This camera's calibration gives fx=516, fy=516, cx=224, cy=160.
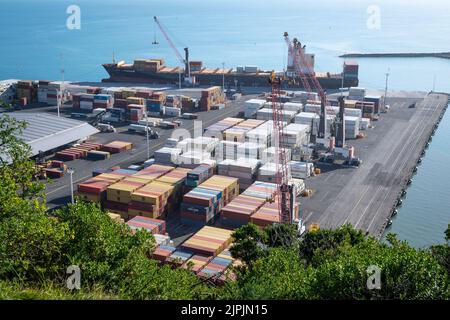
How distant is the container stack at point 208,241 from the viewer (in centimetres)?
2897

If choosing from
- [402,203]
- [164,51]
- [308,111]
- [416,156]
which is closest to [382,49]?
[164,51]

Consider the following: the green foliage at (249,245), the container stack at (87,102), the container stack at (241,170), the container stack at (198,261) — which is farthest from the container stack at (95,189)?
the container stack at (87,102)

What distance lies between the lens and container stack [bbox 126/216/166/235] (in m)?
31.8

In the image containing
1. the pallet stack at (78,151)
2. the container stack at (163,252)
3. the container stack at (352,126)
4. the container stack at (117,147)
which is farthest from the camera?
the container stack at (352,126)

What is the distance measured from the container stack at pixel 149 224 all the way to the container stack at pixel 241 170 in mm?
9594

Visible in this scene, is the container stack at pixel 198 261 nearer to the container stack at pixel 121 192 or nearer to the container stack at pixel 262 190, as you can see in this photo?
the container stack at pixel 262 190

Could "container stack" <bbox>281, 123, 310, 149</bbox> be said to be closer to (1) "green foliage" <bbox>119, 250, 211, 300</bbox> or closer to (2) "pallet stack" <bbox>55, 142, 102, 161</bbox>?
(2) "pallet stack" <bbox>55, 142, 102, 161</bbox>

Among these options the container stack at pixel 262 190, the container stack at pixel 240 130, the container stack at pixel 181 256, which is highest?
the container stack at pixel 240 130

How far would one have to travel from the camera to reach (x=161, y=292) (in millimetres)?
15531

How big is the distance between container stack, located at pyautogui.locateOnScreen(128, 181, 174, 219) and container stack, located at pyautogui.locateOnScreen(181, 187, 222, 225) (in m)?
1.51

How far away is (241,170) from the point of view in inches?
1607

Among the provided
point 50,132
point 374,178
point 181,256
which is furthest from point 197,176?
point 50,132

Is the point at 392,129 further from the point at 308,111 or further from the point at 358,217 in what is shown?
the point at 358,217
